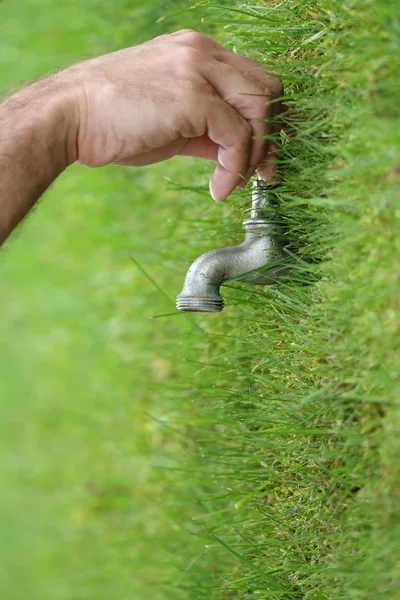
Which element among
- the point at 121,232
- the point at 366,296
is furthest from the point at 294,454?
the point at 121,232

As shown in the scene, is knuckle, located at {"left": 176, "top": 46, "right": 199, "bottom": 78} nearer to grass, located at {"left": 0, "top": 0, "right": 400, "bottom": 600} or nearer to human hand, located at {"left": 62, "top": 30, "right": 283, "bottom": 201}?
human hand, located at {"left": 62, "top": 30, "right": 283, "bottom": 201}

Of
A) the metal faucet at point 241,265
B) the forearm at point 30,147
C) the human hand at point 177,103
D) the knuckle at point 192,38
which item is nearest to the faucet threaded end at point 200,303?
the metal faucet at point 241,265

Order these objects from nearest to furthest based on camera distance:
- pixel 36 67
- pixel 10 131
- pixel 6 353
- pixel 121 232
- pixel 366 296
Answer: pixel 366 296
pixel 10 131
pixel 121 232
pixel 36 67
pixel 6 353

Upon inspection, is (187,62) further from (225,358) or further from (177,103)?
(225,358)

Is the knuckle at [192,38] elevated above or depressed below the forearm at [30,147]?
above

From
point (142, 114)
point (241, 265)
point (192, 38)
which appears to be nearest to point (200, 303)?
point (241, 265)

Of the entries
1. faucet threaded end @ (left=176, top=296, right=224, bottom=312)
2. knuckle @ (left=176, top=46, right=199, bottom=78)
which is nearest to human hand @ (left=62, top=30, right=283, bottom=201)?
knuckle @ (left=176, top=46, right=199, bottom=78)

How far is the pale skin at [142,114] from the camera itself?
1.13 meters

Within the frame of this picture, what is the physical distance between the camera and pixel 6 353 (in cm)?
343

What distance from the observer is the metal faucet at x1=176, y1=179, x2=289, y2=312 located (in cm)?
115

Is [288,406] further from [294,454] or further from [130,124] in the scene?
[130,124]

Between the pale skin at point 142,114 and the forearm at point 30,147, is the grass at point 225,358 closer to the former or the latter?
the pale skin at point 142,114

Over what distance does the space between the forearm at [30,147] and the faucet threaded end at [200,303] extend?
11.7 inches

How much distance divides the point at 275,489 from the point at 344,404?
0.93ft
